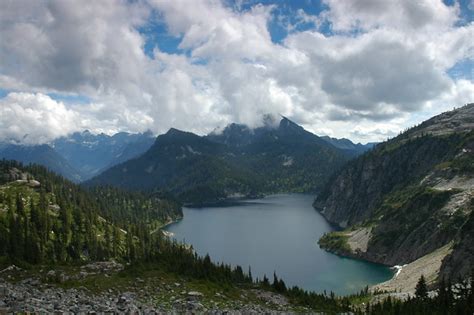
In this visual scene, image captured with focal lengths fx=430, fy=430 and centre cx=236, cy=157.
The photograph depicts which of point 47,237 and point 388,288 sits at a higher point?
point 47,237

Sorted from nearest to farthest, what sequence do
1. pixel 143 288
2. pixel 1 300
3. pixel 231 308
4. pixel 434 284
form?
pixel 1 300
pixel 231 308
pixel 143 288
pixel 434 284

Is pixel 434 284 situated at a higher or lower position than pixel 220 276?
lower

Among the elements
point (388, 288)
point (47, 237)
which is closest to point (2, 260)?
point (47, 237)

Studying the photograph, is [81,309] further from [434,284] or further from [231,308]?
[434,284]

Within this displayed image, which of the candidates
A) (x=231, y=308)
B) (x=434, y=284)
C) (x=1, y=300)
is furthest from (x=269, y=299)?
(x=434, y=284)

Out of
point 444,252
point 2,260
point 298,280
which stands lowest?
point 298,280

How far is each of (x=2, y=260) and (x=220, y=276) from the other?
152 ft

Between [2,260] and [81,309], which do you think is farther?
[2,260]

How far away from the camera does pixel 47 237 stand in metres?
172

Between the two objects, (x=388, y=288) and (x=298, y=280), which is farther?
(x=298, y=280)

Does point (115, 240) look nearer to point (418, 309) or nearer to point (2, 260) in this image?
point (2, 260)

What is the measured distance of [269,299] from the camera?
7706 centimetres

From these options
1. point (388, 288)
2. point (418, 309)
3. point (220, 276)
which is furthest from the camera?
point (388, 288)

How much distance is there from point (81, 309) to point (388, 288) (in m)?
125
